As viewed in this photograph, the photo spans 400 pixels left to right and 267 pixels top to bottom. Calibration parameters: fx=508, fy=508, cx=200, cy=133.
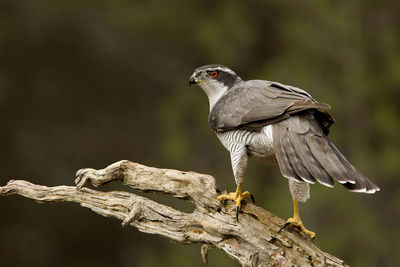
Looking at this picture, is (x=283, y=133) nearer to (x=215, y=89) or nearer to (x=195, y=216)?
(x=195, y=216)

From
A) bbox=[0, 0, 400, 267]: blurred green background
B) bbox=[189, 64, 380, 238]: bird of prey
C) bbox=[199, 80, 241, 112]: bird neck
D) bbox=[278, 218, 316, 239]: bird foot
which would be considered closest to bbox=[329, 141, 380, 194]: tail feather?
bbox=[189, 64, 380, 238]: bird of prey

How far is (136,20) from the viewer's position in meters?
8.19

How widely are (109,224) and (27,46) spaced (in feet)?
11.5

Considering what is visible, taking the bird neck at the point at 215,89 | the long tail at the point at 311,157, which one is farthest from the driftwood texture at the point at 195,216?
the bird neck at the point at 215,89

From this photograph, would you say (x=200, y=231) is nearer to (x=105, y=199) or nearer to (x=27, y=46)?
(x=105, y=199)

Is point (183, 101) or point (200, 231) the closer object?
point (200, 231)

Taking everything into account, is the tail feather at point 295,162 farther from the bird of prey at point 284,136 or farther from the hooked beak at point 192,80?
the hooked beak at point 192,80

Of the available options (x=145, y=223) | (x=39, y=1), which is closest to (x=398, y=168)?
(x=145, y=223)

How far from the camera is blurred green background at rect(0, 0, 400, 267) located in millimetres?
8008

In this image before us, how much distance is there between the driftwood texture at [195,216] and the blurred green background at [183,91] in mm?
3997

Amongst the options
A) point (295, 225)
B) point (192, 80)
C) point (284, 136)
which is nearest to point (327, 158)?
point (284, 136)

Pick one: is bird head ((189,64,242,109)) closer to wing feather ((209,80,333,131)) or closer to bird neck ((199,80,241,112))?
bird neck ((199,80,241,112))

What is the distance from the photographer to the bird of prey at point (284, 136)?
10.6 feet

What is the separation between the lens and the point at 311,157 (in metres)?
3.32
